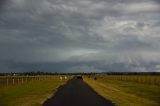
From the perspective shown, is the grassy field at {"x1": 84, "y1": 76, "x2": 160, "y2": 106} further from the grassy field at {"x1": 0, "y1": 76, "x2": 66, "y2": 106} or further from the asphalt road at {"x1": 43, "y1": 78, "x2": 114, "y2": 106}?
the grassy field at {"x1": 0, "y1": 76, "x2": 66, "y2": 106}

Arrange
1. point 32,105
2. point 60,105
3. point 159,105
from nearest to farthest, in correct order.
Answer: point 60,105 → point 32,105 → point 159,105

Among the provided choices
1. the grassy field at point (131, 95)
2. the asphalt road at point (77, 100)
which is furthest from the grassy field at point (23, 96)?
the grassy field at point (131, 95)

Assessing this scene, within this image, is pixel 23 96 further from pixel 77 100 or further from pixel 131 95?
pixel 131 95

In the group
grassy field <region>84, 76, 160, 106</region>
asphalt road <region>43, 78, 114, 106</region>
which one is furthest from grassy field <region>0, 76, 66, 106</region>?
grassy field <region>84, 76, 160, 106</region>

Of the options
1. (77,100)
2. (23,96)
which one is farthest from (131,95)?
(77,100)

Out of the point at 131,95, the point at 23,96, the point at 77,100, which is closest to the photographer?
the point at 77,100

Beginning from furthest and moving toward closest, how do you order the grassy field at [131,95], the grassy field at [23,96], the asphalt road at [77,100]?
1. the grassy field at [131,95]
2. the grassy field at [23,96]
3. the asphalt road at [77,100]

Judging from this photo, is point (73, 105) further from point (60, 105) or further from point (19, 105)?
point (19, 105)

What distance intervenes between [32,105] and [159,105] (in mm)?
9572

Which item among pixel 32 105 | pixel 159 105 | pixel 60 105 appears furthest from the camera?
pixel 159 105

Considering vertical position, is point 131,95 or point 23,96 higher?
point 23,96

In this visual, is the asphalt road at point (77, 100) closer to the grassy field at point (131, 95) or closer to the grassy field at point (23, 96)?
the grassy field at point (23, 96)

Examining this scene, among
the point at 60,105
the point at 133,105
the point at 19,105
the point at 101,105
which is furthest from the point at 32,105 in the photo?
the point at 133,105

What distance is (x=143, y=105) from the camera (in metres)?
28.4
